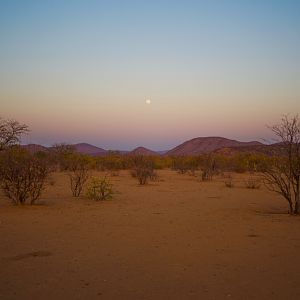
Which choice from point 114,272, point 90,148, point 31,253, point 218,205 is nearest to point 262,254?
point 114,272

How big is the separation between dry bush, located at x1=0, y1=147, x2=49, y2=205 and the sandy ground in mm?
734

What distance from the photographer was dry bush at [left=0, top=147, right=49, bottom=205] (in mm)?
15180

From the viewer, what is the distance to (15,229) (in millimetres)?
10891

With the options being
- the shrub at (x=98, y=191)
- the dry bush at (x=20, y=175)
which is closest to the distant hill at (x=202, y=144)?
the shrub at (x=98, y=191)

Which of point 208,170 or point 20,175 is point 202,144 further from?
point 20,175

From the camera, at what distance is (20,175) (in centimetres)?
1517

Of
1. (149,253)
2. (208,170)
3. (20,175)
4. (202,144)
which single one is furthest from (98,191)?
(202,144)

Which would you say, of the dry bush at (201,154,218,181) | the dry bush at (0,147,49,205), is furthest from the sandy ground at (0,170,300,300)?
the dry bush at (201,154,218,181)

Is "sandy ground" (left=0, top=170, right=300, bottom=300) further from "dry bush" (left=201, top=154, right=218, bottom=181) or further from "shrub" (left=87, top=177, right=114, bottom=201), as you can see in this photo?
"dry bush" (left=201, top=154, right=218, bottom=181)

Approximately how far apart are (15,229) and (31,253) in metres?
2.74

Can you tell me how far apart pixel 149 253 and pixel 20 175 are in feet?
27.4

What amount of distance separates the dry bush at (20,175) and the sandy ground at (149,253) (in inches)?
28.9

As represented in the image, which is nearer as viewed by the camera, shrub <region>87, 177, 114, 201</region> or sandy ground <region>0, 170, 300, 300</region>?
sandy ground <region>0, 170, 300, 300</region>

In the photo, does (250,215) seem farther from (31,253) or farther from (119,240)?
(31,253)
